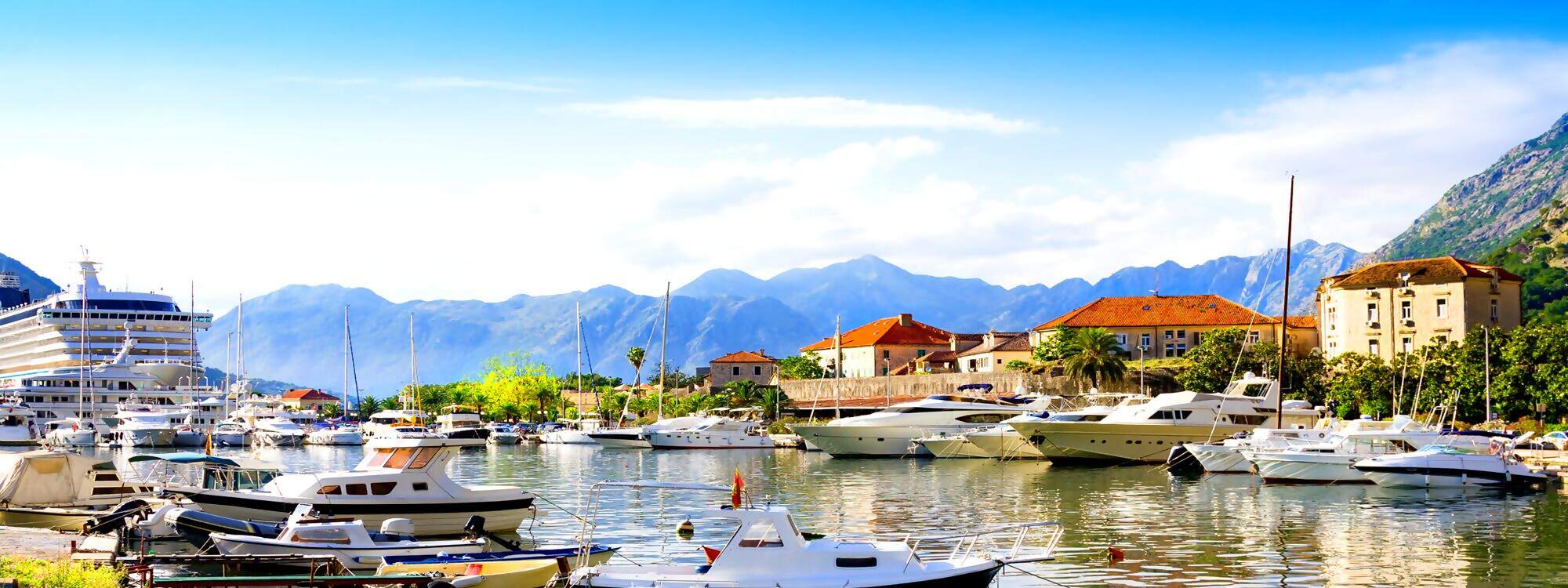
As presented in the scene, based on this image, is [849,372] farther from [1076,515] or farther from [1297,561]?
[1297,561]

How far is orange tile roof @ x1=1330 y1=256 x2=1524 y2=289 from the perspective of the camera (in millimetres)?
86562

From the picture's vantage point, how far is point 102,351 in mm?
130000

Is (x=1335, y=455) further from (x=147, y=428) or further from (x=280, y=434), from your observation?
(x=147, y=428)

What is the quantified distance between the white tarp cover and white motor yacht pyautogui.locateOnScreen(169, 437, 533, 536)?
612 cm

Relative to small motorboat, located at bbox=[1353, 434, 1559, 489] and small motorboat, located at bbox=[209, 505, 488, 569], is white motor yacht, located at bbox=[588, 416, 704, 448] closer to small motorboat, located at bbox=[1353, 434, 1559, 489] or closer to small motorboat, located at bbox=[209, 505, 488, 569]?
small motorboat, located at bbox=[1353, 434, 1559, 489]

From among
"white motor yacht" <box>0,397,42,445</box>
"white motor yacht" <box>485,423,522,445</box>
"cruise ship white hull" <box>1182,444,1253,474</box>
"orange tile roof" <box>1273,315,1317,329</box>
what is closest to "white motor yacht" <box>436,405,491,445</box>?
"white motor yacht" <box>485,423,522,445</box>

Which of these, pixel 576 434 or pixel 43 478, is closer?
pixel 43 478

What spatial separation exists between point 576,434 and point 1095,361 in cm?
3660

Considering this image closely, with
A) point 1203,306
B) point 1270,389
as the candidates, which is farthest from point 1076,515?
point 1203,306

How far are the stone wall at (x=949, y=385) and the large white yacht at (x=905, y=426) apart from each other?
14.0 m

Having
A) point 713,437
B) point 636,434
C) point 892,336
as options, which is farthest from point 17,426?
point 892,336

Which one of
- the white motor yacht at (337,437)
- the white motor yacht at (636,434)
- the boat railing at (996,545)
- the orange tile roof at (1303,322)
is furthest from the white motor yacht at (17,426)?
the orange tile roof at (1303,322)

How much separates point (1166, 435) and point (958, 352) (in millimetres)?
63538

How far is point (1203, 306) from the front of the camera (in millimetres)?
110938
